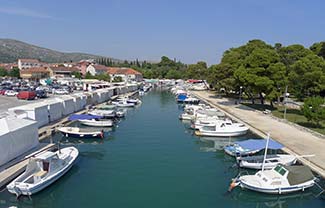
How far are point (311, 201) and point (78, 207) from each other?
543 inches

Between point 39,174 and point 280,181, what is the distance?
14.9m

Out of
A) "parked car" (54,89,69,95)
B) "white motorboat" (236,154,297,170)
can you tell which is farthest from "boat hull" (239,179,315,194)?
"parked car" (54,89,69,95)

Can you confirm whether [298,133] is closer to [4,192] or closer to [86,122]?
[86,122]

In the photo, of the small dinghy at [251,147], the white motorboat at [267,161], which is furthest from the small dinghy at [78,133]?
the white motorboat at [267,161]

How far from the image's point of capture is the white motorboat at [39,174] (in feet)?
57.4

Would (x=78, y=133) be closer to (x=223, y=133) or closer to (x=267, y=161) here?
(x=223, y=133)

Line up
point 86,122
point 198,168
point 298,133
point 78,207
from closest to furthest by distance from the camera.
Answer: point 78,207
point 198,168
point 298,133
point 86,122

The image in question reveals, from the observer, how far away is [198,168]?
24.2 metres

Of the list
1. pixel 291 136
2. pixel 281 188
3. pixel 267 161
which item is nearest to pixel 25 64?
pixel 291 136

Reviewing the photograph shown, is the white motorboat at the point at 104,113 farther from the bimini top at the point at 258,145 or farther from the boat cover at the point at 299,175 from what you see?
the boat cover at the point at 299,175

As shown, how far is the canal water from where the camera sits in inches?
714

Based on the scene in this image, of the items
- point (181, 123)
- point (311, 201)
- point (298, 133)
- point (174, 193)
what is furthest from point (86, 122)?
point (311, 201)

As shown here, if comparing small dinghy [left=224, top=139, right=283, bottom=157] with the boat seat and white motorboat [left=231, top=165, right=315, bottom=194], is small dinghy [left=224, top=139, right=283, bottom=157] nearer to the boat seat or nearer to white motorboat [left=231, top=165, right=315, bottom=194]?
white motorboat [left=231, top=165, right=315, bottom=194]

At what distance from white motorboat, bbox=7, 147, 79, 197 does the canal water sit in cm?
50
